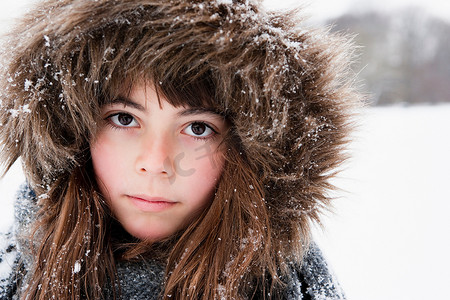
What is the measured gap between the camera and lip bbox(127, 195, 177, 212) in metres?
0.94

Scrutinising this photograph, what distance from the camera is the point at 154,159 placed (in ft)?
2.85

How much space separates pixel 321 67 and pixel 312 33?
9cm

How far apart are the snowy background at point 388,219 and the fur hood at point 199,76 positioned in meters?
0.10

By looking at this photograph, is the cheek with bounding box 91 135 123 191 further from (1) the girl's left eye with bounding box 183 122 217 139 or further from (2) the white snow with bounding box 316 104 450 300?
(2) the white snow with bounding box 316 104 450 300

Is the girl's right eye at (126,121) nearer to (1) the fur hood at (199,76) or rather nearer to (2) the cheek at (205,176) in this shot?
(1) the fur hood at (199,76)

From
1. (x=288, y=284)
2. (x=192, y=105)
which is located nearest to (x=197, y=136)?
(x=192, y=105)

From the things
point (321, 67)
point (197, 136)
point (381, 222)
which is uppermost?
point (381, 222)

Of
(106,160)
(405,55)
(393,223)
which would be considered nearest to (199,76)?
(106,160)

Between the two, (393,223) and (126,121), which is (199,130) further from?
(393,223)

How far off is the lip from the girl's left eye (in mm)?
173

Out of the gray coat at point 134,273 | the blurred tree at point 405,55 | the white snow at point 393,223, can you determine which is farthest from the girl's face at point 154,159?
the blurred tree at point 405,55

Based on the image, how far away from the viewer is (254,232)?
0.96 metres

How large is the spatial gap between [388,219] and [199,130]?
2.65 metres

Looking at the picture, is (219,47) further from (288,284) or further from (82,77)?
(288,284)
